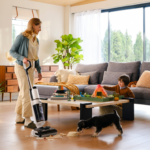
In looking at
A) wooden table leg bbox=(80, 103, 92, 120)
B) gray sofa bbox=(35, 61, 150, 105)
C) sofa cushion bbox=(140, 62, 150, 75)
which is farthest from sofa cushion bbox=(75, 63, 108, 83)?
wooden table leg bbox=(80, 103, 92, 120)

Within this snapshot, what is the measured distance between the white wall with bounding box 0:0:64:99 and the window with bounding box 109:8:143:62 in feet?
4.93

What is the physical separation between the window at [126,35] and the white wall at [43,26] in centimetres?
150

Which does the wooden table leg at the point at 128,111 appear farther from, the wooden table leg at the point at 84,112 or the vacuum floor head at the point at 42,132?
the vacuum floor head at the point at 42,132

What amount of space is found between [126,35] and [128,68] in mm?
1648

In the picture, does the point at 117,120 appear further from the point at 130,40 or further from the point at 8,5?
the point at 8,5

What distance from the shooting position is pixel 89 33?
7.30 metres

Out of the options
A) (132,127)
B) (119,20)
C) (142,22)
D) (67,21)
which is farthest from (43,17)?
(132,127)

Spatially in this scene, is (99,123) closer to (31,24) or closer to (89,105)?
(89,105)

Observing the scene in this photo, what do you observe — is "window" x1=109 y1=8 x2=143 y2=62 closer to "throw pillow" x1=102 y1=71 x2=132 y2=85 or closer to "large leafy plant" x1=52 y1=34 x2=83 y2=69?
"large leafy plant" x1=52 y1=34 x2=83 y2=69

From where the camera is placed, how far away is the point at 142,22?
6.51 metres

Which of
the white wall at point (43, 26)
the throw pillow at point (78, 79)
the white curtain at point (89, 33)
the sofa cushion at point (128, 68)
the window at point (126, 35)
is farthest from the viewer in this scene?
the white curtain at point (89, 33)

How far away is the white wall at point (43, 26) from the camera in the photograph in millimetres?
6488

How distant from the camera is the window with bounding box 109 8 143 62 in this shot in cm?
659

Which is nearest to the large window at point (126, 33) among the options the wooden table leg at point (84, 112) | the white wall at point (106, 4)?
the white wall at point (106, 4)
